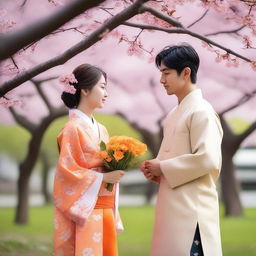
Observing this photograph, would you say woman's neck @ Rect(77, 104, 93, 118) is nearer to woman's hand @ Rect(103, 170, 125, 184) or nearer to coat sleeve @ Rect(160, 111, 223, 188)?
woman's hand @ Rect(103, 170, 125, 184)

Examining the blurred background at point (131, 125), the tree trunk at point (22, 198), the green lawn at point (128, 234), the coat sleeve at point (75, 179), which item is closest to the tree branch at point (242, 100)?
the blurred background at point (131, 125)

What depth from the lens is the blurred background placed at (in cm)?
468

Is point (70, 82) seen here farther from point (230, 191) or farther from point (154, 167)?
point (230, 191)

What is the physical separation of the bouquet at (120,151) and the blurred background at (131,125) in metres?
1.99

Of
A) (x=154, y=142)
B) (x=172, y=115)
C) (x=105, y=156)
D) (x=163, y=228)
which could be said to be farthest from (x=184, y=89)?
(x=154, y=142)

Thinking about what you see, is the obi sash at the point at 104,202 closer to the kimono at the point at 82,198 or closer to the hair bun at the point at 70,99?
the kimono at the point at 82,198

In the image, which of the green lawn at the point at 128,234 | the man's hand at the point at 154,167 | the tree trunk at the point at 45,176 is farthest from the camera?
the tree trunk at the point at 45,176

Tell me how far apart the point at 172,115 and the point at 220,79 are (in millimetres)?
2381

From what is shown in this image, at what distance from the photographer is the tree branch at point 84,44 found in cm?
253

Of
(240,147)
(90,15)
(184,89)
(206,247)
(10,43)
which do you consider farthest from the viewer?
(240,147)

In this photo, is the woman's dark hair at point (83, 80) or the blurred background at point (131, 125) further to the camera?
the blurred background at point (131, 125)

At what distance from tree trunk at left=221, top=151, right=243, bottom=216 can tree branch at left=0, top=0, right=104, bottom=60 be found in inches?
124

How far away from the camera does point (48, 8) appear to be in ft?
14.9

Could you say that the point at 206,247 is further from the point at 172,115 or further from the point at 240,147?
the point at 240,147
